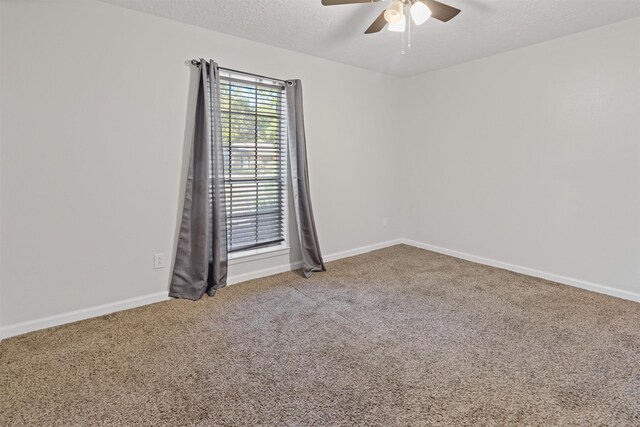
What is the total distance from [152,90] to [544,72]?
3511 mm

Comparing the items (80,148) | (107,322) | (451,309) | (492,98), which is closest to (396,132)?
(492,98)

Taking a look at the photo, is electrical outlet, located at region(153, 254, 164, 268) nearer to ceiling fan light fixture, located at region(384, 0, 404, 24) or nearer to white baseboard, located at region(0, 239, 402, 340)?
white baseboard, located at region(0, 239, 402, 340)

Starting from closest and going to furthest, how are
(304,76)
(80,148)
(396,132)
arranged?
1. (80,148)
2. (304,76)
3. (396,132)

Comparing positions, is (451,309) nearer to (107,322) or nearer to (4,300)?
(107,322)

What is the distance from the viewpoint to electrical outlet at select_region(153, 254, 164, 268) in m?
2.77

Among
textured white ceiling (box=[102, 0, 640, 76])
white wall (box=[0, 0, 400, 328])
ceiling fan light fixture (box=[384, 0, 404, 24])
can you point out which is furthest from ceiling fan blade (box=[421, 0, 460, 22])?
white wall (box=[0, 0, 400, 328])

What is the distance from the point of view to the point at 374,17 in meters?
2.57

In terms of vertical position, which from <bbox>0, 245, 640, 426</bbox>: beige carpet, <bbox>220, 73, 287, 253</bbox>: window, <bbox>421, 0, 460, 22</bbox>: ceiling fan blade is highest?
<bbox>421, 0, 460, 22</bbox>: ceiling fan blade

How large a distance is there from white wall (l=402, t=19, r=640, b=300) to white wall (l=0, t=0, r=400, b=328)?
2363 millimetres

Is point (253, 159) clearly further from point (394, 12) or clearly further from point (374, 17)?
point (394, 12)

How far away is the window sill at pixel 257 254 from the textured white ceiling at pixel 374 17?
6.58 ft

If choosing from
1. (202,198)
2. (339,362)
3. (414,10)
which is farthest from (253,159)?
(339,362)

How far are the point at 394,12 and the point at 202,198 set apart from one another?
197 cm

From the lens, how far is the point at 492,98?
11.9 ft
